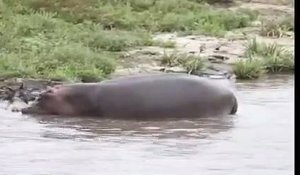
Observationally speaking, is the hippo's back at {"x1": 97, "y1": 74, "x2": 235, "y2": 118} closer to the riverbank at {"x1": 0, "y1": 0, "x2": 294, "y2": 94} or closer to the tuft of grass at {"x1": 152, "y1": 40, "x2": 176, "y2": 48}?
the riverbank at {"x1": 0, "y1": 0, "x2": 294, "y2": 94}

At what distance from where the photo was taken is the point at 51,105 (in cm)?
621

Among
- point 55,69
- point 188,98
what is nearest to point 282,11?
point 55,69

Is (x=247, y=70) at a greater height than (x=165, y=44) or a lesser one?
lesser

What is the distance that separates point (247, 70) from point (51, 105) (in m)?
3.31

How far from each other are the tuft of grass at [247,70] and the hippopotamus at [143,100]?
2.65 m

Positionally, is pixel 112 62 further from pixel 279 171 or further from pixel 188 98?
pixel 279 171

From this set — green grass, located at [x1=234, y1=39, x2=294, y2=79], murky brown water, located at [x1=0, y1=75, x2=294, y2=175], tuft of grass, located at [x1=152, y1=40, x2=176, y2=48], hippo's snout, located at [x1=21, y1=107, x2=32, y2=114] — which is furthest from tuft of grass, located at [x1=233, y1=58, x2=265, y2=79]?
hippo's snout, located at [x1=21, y1=107, x2=32, y2=114]

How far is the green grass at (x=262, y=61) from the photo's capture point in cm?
888

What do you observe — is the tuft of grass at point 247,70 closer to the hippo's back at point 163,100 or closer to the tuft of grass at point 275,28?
the hippo's back at point 163,100

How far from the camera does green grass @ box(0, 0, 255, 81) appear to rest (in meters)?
8.51

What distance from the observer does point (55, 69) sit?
8.40 meters

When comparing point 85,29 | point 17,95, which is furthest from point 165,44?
point 17,95

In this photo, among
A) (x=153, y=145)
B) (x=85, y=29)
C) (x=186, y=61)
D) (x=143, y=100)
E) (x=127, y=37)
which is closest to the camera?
(x=153, y=145)

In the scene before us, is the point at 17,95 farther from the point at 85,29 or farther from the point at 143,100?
the point at 85,29
